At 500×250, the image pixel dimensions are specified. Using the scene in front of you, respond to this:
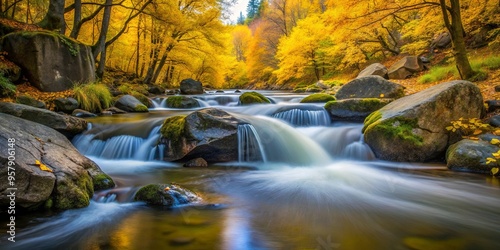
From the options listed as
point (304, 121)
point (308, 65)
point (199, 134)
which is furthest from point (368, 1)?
point (308, 65)

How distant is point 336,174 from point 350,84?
212 inches

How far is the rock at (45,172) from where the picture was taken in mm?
2834

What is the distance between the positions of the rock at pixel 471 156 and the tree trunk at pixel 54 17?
12.8m

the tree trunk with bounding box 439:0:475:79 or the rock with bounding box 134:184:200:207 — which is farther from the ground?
the tree trunk with bounding box 439:0:475:79

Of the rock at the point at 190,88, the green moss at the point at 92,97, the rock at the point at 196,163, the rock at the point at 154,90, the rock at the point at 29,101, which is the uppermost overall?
the rock at the point at 190,88

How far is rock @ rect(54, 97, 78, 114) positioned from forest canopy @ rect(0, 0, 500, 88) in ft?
12.8

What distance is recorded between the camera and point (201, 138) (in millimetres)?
5355

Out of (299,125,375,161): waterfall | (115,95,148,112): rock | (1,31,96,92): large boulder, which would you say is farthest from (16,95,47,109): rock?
(299,125,375,161): waterfall

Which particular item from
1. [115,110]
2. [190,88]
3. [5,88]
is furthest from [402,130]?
[190,88]

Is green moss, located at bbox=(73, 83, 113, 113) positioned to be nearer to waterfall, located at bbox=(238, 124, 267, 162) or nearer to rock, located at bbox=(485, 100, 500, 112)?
waterfall, located at bbox=(238, 124, 267, 162)

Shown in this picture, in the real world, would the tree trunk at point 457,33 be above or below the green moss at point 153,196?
above

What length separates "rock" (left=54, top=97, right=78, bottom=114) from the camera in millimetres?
8152

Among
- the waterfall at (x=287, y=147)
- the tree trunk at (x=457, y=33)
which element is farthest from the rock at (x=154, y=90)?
the tree trunk at (x=457, y=33)

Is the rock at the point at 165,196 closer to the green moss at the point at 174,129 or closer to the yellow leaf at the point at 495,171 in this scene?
the green moss at the point at 174,129
